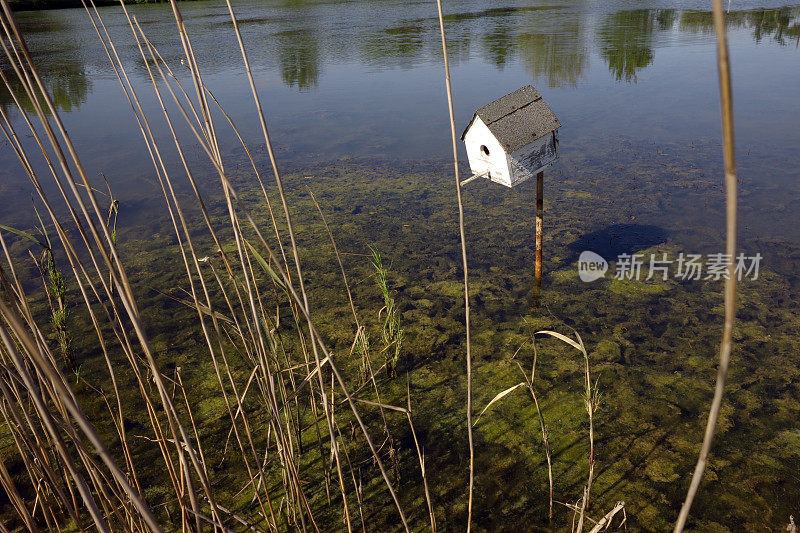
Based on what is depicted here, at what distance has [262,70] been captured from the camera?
964 cm

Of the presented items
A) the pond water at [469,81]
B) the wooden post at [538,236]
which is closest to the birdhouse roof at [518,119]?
the wooden post at [538,236]

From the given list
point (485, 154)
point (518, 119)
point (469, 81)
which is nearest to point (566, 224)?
point (485, 154)

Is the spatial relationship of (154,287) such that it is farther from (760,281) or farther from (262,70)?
(262,70)

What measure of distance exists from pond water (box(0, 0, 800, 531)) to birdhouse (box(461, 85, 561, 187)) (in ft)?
2.83

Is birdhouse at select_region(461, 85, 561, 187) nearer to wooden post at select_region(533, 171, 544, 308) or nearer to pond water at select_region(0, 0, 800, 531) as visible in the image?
wooden post at select_region(533, 171, 544, 308)

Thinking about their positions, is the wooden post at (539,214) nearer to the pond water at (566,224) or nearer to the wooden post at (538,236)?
the wooden post at (538,236)

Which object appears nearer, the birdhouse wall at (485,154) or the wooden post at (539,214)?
the birdhouse wall at (485,154)

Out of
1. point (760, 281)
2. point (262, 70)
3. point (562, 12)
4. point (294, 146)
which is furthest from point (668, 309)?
point (562, 12)

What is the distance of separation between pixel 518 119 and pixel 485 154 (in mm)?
243

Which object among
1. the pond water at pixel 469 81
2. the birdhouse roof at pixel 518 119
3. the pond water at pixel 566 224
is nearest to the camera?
the pond water at pixel 566 224

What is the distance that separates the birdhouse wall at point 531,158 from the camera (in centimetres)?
241

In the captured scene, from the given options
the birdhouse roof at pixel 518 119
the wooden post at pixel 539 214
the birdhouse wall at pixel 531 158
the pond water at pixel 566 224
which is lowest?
the pond water at pixel 566 224

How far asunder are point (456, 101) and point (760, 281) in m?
4.46

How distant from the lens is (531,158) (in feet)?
8.07
